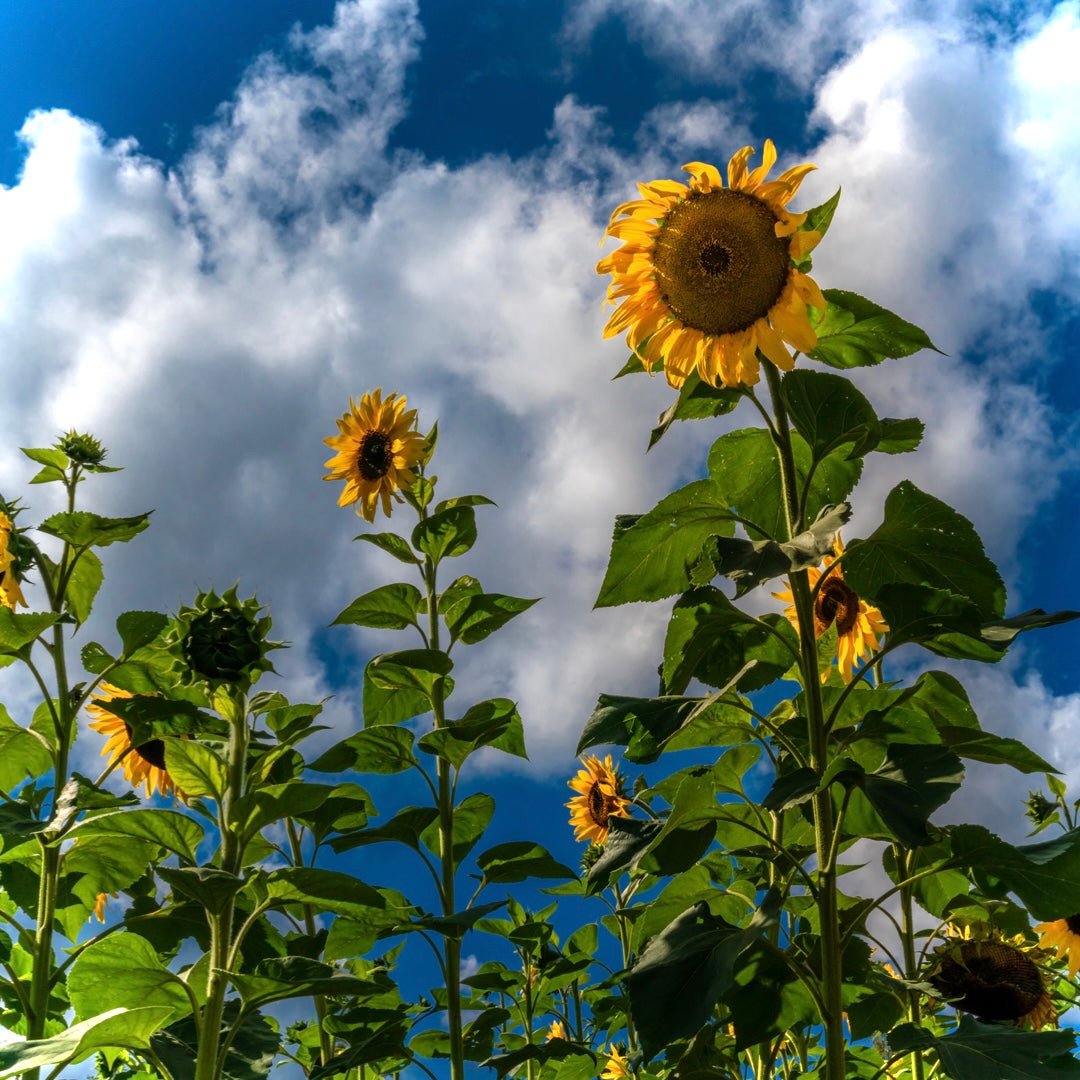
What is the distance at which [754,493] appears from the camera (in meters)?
2.25

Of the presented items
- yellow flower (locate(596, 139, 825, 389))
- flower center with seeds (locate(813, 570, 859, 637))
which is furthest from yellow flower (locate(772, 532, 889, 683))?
yellow flower (locate(596, 139, 825, 389))

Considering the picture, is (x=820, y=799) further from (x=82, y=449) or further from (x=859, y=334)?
(x=82, y=449)

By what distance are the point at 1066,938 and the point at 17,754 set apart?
3.74 meters

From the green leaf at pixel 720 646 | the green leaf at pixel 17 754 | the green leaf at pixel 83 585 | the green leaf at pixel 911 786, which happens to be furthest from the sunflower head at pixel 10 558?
the green leaf at pixel 911 786

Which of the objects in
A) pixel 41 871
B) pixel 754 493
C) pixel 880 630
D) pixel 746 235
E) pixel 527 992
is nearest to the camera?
pixel 746 235

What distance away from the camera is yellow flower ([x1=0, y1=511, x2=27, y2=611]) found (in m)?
Result: 2.89

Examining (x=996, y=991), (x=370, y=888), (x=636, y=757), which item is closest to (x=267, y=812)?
(x=370, y=888)

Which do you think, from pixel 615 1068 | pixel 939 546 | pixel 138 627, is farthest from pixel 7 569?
pixel 615 1068

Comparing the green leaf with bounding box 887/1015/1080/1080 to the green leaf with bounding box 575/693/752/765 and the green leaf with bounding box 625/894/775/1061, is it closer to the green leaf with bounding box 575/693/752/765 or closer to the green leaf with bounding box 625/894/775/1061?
the green leaf with bounding box 625/894/775/1061

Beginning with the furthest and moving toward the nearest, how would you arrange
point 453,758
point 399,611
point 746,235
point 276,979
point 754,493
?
point 399,611
point 453,758
point 754,493
point 746,235
point 276,979

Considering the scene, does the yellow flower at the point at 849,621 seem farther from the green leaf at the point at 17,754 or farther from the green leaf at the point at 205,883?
the green leaf at the point at 17,754

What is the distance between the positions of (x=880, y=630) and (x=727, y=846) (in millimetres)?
1233

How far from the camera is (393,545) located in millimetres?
3068

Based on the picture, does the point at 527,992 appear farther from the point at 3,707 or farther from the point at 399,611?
the point at 3,707
